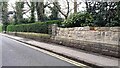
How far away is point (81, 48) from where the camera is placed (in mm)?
13195

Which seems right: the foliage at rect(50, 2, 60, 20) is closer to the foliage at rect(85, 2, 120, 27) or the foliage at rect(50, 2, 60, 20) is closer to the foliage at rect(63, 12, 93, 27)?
the foliage at rect(63, 12, 93, 27)

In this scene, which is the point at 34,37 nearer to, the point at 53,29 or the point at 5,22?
the point at 53,29

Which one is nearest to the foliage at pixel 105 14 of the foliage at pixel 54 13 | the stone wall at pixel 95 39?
the stone wall at pixel 95 39

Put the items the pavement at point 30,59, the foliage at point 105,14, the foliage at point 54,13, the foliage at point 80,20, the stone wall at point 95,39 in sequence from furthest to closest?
1. the foliage at point 54,13
2. the foliage at point 80,20
3. the foliage at point 105,14
4. the stone wall at point 95,39
5. the pavement at point 30,59

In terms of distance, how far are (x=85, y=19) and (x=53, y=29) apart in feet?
10.6

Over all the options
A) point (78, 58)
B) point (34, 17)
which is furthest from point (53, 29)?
point (34, 17)

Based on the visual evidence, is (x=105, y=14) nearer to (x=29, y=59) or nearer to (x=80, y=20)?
(x=80, y=20)

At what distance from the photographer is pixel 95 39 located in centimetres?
1185

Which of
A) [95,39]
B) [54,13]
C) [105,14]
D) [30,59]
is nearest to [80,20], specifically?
[105,14]

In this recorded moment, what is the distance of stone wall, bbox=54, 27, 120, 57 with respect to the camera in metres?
10.2

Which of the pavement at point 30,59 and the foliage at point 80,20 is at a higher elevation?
the foliage at point 80,20

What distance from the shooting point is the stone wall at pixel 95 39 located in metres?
10.2

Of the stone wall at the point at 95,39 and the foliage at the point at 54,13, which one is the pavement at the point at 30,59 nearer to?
the stone wall at the point at 95,39

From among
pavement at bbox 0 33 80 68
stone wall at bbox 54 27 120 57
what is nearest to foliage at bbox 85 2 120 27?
stone wall at bbox 54 27 120 57
